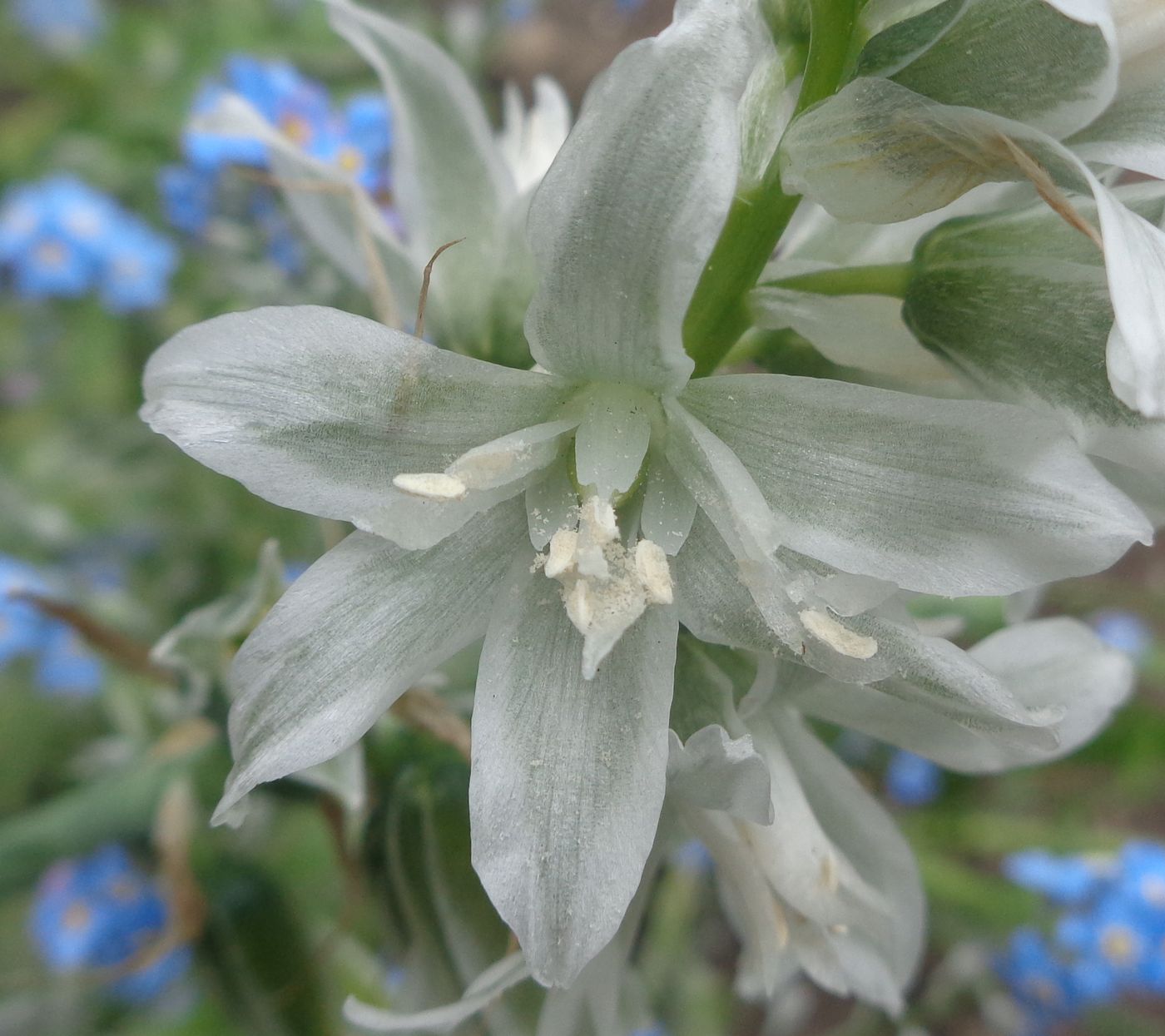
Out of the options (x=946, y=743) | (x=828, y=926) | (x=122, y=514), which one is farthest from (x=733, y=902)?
(x=122, y=514)

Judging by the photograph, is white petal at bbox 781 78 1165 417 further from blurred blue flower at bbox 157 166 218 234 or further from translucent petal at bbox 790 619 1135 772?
blurred blue flower at bbox 157 166 218 234

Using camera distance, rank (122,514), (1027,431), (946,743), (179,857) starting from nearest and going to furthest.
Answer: (1027,431) < (946,743) < (179,857) < (122,514)

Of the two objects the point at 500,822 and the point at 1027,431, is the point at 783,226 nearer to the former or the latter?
the point at 1027,431

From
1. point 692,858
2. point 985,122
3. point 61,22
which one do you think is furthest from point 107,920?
point 61,22

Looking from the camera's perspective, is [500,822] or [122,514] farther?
[122,514]

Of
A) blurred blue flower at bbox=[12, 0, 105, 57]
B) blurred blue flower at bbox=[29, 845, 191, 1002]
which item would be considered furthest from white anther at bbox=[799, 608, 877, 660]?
blurred blue flower at bbox=[12, 0, 105, 57]

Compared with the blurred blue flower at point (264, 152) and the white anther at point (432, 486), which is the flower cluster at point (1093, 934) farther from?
the white anther at point (432, 486)
